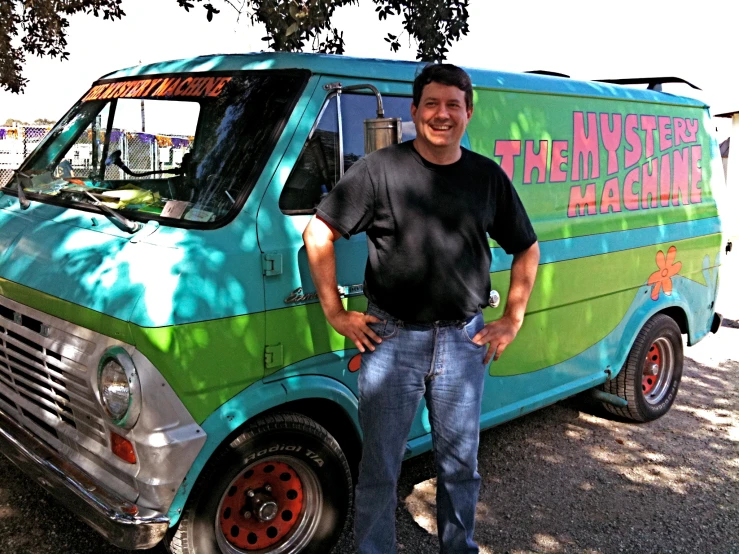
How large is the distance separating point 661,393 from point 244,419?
156 inches

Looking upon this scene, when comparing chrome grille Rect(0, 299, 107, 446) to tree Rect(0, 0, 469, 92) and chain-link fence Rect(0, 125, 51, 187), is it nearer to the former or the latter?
tree Rect(0, 0, 469, 92)

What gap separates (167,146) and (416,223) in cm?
155


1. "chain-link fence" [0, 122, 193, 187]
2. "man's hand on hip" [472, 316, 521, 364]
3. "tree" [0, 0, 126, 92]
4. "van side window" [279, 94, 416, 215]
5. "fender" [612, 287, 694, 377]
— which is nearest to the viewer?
"man's hand on hip" [472, 316, 521, 364]

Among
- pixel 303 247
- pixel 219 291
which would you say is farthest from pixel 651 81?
pixel 219 291

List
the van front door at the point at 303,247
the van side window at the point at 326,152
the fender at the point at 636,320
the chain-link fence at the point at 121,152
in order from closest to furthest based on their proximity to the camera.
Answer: the van front door at the point at 303,247, the van side window at the point at 326,152, the chain-link fence at the point at 121,152, the fender at the point at 636,320

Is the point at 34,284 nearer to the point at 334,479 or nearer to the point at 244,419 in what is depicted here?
the point at 244,419

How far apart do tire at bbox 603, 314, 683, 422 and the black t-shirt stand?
2827 mm

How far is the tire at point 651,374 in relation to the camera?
510 cm

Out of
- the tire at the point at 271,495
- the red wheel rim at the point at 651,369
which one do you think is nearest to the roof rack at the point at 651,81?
the red wheel rim at the point at 651,369

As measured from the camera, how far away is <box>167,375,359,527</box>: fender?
2.70m

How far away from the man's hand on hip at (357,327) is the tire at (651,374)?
9.83ft

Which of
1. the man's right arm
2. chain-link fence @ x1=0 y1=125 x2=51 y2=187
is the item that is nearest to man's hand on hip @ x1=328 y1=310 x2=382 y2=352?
the man's right arm

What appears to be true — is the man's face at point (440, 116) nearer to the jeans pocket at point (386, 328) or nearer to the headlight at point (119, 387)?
the jeans pocket at point (386, 328)

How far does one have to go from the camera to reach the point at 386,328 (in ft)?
8.98
